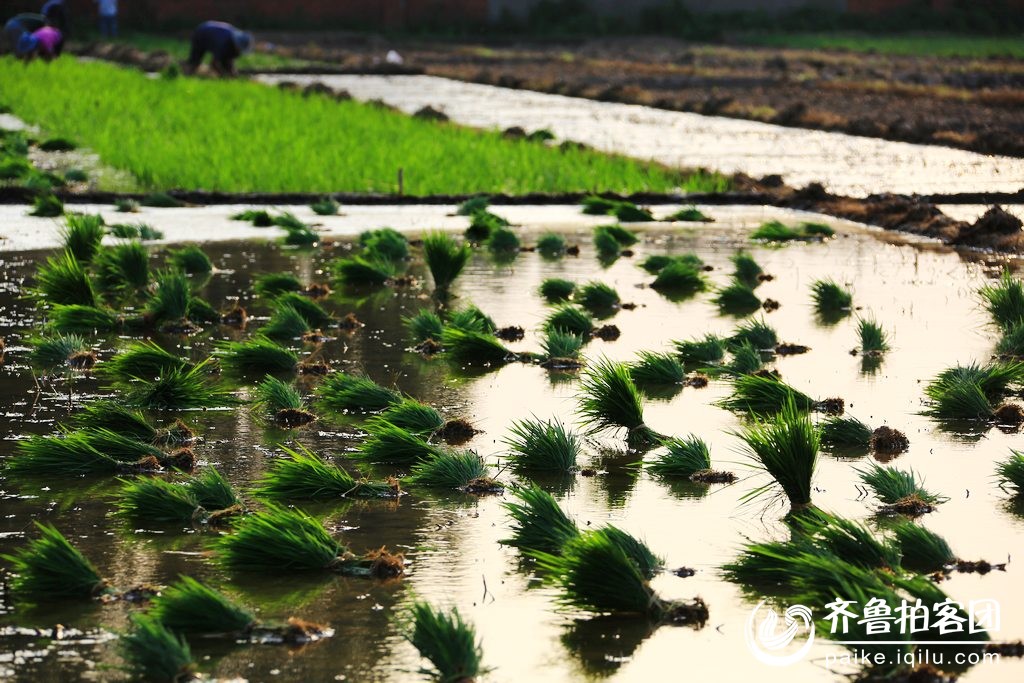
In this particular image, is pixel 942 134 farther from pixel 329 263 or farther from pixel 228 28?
pixel 228 28

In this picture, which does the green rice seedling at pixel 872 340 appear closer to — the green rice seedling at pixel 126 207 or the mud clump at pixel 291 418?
the mud clump at pixel 291 418

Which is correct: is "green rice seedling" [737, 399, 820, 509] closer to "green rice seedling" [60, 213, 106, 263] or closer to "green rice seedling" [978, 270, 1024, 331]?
"green rice seedling" [978, 270, 1024, 331]

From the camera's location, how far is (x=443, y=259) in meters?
10.3

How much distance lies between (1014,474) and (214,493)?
269cm

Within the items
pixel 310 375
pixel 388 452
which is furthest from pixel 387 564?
pixel 310 375

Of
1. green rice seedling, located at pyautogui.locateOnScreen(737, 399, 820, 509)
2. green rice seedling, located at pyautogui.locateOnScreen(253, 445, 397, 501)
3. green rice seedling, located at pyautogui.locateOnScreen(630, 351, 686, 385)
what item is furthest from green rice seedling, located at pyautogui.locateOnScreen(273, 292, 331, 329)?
green rice seedling, located at pyautogui.locateOnScreen(737, 399, 820, 509)

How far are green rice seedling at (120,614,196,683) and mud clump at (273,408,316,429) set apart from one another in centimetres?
273

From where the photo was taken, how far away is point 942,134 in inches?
866

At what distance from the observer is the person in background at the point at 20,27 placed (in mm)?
37781

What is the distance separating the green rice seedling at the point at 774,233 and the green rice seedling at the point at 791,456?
6.95m

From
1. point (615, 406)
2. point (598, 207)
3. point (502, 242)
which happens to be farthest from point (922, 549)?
point (598, 207)

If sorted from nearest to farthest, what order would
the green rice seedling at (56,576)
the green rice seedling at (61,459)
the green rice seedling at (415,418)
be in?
the green rice seedling at (56,576) < the green rice seedling at (61,459) < the green rice seedling at (415,418)

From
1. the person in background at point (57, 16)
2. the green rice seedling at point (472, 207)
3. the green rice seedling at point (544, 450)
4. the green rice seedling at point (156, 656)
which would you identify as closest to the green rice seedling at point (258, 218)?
the green rice seedling at point (472, 207)

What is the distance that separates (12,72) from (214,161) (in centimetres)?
1620
